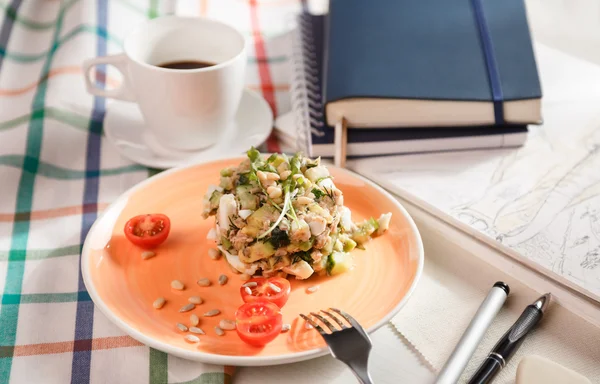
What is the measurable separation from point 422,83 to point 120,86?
0.91m

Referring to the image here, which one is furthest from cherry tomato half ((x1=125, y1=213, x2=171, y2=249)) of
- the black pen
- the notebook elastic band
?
the notebook elastic band

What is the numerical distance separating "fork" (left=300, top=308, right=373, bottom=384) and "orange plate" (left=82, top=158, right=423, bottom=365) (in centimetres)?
3

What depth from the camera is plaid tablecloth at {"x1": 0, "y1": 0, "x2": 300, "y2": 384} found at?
1.36 metres

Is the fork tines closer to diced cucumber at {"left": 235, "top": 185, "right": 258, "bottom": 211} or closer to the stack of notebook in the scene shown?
diced cucumber at {"left": 235, "top": 185, "right": 258, "bottom": 211}

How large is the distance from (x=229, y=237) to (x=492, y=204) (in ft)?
2.36

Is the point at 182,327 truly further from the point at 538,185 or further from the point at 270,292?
the point at 538,185

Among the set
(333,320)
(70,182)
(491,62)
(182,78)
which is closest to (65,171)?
(70,182)

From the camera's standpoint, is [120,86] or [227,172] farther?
[120,86]

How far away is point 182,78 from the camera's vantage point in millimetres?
1807

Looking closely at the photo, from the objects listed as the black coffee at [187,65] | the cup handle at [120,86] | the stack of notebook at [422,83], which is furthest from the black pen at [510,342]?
the cup handle at [120,86]

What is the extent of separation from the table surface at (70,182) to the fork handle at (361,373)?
134 mm

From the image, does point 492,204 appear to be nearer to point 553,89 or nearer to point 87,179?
point 553,89

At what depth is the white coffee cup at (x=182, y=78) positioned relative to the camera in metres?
1.84

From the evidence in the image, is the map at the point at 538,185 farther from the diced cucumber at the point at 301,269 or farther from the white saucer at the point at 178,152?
the diced cucumber at the point at 301,269
